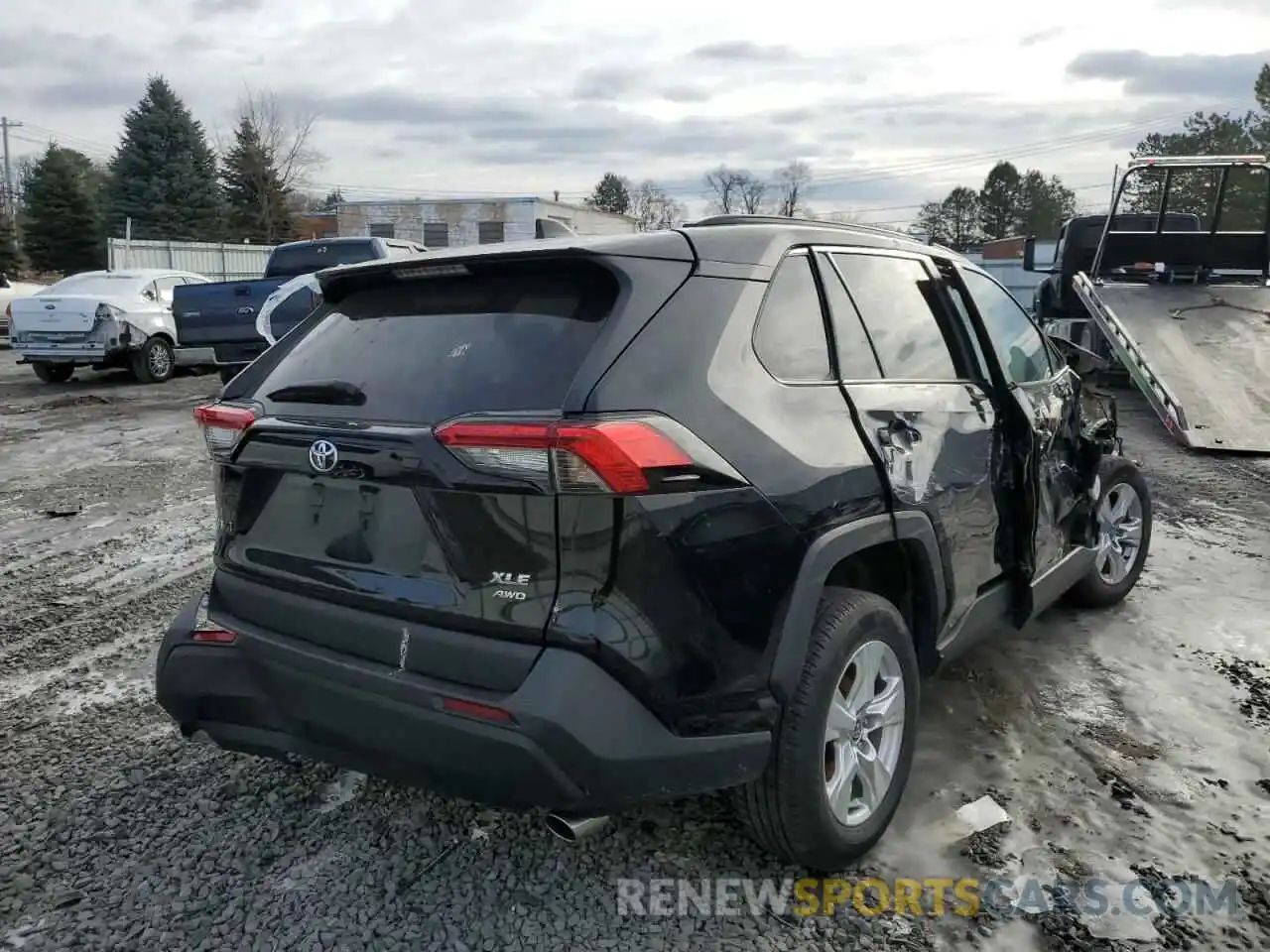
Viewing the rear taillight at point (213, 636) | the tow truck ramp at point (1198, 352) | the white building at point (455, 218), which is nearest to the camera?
the rear taillight at point (213, 636)

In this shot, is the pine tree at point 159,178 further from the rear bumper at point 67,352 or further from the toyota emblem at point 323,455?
the toyota emblem at point 323,455

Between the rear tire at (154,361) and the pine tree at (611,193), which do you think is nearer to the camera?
the rear tire at (154,361)

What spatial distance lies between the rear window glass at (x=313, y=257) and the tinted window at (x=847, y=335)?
35.6 feet

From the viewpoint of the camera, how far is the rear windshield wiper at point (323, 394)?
252 centimetres

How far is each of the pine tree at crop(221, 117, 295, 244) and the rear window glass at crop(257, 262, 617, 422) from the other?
4902cm

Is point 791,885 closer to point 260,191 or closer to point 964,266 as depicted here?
point 964,266

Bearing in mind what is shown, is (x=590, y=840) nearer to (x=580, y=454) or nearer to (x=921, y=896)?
(x=921, y=896)

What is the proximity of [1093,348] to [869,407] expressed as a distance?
10.1 meters

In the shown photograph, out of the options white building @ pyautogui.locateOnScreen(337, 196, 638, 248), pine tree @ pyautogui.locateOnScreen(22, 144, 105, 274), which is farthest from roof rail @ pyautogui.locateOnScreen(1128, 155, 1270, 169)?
pine tree @ pyautogui.locateOnScreen(22, 144, 105, 274)

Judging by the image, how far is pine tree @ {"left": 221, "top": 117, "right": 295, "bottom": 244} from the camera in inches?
1882

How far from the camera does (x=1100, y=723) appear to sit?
3.59 m

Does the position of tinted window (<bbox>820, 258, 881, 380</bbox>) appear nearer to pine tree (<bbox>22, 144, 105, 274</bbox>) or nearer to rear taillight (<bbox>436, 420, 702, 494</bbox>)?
rear taillight (<bbox>436, 420, 702, 494</bbox>)

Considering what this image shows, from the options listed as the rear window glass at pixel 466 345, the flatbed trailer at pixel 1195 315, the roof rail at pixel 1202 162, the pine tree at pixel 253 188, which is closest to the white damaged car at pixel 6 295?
the flatbed trailer at pixel 1195 315

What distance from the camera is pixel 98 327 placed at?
13.3m
